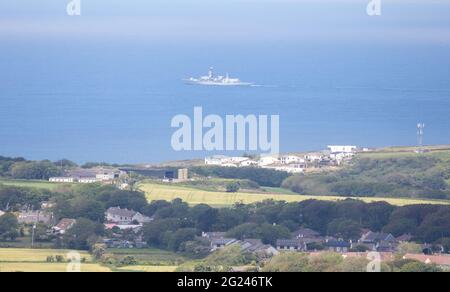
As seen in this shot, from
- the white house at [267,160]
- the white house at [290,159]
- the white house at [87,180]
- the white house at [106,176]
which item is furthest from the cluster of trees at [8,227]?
the white house at [290,159]

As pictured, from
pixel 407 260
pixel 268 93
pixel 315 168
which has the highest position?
pixel 268 93

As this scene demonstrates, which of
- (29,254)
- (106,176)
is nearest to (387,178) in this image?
(106,176)

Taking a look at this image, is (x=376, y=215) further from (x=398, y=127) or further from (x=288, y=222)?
(x=398, y=127)

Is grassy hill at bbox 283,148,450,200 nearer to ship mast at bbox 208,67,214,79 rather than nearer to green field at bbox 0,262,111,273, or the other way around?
ship mast at bbox 208,67,214,79

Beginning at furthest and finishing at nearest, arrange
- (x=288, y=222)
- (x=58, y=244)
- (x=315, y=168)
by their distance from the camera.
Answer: (x=315, y=168), (x=288, y=222), (x=58, y=244)

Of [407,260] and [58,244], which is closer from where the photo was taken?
[407,260]

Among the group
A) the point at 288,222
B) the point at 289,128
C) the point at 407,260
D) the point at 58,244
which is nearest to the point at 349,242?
the point at 288,222
